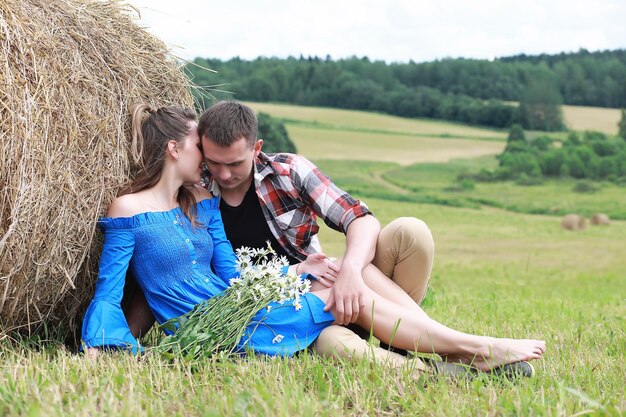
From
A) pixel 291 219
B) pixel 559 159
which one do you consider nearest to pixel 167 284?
pixel 291 219

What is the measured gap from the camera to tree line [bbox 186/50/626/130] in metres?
38.7

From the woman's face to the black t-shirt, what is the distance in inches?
12.8

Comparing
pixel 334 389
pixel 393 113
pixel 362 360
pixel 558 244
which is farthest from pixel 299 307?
pixel 393 113

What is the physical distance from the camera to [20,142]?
12.0 feet

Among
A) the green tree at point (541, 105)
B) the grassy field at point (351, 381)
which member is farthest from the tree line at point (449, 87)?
the grassy field at point (351, 381)

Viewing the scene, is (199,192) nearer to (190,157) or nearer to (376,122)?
(190,157)

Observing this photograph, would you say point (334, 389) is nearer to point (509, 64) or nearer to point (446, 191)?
point (446, 191)

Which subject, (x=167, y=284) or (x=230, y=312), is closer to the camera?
(x=230, y=312)

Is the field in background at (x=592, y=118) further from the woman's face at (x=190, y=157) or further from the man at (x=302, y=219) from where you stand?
the woman's face at (x=190, y=157)

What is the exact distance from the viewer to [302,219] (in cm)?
447

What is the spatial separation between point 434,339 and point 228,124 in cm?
148

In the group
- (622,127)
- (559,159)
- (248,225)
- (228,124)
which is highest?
(228,124)

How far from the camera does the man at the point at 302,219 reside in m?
3.91

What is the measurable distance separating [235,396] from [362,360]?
0.75 meters
